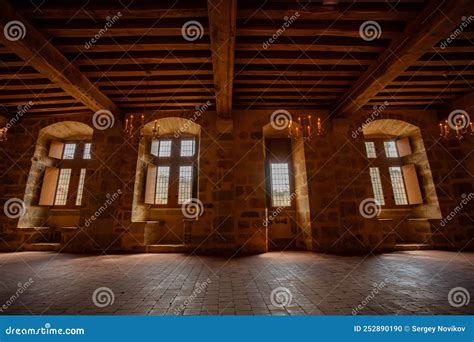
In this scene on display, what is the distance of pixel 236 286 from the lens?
293 centimetres

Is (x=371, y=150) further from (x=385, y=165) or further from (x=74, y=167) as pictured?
(x=74, y=167)

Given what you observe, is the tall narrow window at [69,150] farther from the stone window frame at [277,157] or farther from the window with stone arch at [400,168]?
the window with stone arch at [400,168]

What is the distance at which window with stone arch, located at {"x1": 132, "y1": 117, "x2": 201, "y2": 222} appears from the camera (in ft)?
22.1

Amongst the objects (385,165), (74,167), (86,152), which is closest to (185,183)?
(86,152)

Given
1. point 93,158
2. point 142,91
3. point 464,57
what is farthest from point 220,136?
point 464,57

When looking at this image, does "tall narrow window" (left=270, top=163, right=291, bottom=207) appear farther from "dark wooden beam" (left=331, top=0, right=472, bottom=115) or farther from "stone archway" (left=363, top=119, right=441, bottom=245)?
"dark wooden beam" (left=331, top=0, right=472, bottom=115)

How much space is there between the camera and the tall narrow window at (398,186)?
7.28m

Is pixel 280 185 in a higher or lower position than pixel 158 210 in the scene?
higher

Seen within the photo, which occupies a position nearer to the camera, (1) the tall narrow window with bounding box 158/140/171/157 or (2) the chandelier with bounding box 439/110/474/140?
(2) the chandelier with bounding box 439/110/474/140

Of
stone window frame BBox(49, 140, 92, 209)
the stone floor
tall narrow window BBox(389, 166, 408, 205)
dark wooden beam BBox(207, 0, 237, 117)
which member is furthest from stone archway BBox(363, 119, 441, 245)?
stone window frame BBox(49, 140, 92, 209)

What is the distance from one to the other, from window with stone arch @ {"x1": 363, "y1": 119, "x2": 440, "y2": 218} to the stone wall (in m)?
0.26

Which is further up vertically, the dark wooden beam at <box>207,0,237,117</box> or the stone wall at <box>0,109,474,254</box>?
the dark wooden beam at <box>207,0,237,117</box>

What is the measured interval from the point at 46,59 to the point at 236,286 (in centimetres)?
510

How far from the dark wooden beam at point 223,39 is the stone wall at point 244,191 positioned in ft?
6.12
